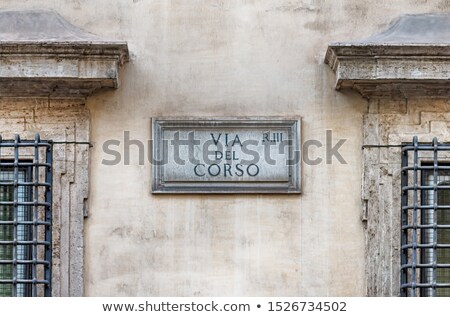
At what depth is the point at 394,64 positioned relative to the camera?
859 cm

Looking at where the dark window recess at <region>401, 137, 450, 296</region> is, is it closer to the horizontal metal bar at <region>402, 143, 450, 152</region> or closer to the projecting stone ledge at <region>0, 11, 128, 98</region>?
the horizontal metal bar at <region>402, 143, 450, 152</region>

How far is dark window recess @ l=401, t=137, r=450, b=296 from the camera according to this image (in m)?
8.48

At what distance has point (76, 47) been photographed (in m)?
8.57

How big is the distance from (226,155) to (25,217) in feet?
3.92

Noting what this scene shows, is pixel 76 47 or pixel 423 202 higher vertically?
pixel 76 47

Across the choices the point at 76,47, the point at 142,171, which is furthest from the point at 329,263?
the point at 76,47

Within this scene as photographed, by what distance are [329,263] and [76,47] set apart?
1867 millimetres

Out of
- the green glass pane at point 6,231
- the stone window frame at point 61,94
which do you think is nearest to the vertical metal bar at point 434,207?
the stone window frame at point 61,94

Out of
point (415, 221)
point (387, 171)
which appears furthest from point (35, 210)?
point (415, 221)

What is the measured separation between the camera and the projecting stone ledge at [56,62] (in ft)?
28.2

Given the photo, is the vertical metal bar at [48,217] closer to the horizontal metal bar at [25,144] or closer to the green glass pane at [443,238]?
the horizontal metal bar at [25,144]

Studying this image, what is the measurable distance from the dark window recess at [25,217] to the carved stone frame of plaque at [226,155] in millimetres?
642
